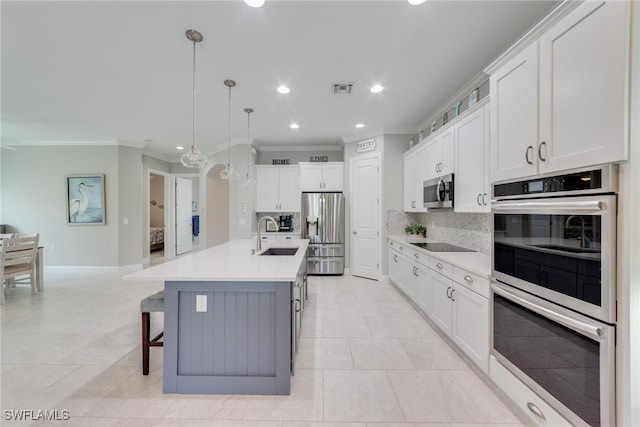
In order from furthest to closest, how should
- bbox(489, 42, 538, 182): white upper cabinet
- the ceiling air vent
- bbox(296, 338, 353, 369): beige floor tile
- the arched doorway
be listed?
the arched doorway
the ceiling air vent
bbox(296, 338, 353, 369): beige floor tile
bbox(489, 42, 538, 182): white upper cabinet

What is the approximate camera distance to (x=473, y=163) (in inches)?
102

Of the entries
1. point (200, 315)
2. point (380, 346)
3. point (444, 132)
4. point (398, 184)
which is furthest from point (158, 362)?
point (398, 184)

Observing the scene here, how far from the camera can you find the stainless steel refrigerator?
5.20 m

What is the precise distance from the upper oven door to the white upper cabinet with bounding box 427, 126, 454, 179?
147cm

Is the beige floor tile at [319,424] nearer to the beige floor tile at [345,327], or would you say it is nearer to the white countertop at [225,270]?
the white countertop at [225,270]

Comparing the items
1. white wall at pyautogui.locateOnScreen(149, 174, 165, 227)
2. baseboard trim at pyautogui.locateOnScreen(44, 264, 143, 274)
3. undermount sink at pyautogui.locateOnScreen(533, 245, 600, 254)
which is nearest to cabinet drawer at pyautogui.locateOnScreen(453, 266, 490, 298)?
undermount sink at pyautogui.locateOnScreen(533, 245, 600, 254)

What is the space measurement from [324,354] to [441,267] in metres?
1.44

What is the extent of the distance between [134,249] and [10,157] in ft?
10.6

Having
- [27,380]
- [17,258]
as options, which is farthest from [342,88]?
[17,258]

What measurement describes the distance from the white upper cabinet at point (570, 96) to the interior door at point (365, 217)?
3.11 m

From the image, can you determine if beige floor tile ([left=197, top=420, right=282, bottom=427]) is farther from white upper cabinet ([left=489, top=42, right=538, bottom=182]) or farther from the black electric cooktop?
the black electric cooktop

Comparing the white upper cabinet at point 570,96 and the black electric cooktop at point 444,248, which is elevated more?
the white upper cabinet at point 570,96

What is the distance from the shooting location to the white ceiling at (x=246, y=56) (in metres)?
1.96

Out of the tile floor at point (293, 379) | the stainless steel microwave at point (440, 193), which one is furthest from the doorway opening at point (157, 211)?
the stainless steel microwave at point (440, 193)
